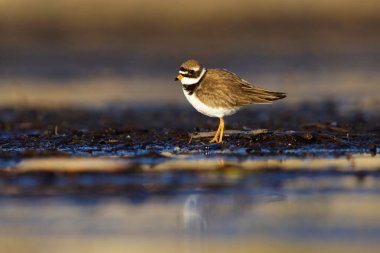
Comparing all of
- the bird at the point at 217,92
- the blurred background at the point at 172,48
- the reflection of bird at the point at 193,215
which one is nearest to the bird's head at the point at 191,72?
the bird at the point at 217,92

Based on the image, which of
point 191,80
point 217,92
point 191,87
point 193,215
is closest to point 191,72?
point 191,80

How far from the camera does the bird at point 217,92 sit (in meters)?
13.2

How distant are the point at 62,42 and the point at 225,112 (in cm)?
1742

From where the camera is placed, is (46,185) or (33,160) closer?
(46,185)

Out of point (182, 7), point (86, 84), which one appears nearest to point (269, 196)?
point (86, 84)

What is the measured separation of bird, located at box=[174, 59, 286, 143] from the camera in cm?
1317

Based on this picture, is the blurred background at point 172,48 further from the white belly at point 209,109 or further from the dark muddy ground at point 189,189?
the white belly at point 209,109

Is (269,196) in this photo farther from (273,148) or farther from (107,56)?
(107,56)

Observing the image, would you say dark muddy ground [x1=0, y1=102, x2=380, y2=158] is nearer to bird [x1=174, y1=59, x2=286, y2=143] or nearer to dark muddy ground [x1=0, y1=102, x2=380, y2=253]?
dark muddy ground [x1=0, y1=102, x2=380, y2=253]

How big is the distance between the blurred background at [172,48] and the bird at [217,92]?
6007mm

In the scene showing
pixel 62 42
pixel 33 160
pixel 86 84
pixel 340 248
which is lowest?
pixel 340 248

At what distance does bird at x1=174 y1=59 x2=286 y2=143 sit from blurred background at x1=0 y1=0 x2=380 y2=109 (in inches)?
236

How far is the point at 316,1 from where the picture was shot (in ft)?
111

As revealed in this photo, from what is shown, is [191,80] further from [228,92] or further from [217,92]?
[228,92]
